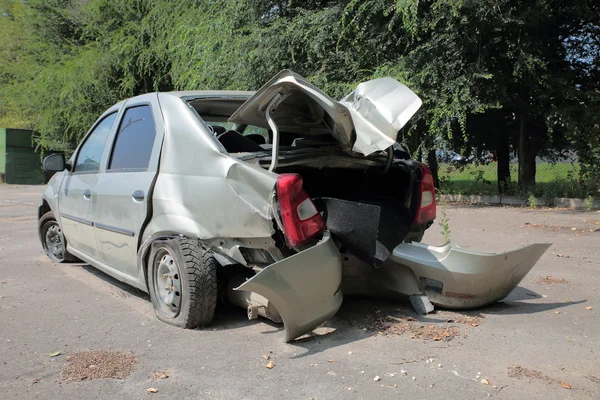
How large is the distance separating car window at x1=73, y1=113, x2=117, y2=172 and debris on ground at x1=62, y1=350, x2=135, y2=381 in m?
2.16

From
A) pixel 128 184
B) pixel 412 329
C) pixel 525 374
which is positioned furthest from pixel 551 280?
pixel 128 184

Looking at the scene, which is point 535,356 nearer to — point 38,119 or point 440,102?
point 440,102

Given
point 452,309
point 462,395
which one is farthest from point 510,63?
point 462,395

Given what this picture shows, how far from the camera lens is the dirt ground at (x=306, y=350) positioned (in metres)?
2.98

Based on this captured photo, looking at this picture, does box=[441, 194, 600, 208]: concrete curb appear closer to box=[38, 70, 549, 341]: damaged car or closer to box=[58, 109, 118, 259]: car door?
box=[38, 70, 549, 341]: damaged car

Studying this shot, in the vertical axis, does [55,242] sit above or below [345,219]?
below

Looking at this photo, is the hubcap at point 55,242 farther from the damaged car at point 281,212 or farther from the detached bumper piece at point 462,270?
the detached bumper piece at point 462,270

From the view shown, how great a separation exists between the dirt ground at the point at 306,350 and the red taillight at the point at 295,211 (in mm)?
761

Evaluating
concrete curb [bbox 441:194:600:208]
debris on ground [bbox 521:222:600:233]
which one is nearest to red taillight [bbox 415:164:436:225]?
debris on ground [bbox 521:222:600:233]

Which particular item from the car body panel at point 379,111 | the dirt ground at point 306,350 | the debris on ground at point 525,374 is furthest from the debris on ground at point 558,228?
the debris on ground at point 525,374

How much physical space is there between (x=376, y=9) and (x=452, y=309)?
348 inches

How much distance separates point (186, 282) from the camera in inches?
147

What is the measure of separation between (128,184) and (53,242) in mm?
2722

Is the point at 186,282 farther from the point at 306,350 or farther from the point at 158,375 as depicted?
the point at 306,350
